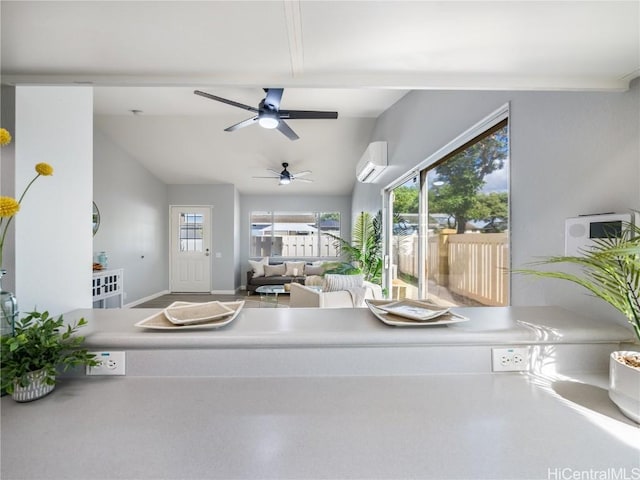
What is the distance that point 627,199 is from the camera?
3.36 feet

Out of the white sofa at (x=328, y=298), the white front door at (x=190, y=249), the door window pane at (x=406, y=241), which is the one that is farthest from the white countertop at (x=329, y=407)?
the white front door at (x=190, y=249)

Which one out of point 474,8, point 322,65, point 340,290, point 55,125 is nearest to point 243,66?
point 322,65

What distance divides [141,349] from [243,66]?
0.99m

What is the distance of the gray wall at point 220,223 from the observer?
22.1 ft

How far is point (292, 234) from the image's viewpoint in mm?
7402

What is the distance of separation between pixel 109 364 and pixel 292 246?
6.44 meters

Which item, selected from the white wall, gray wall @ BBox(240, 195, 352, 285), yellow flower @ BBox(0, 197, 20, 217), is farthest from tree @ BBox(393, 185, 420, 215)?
yellow flower @ BBox(0, 197, 20, 217)

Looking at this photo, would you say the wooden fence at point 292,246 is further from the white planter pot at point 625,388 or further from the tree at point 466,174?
the white planter pot at point 625,388

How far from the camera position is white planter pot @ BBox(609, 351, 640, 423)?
74cm

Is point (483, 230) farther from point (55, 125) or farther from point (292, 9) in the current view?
point (55, 125)

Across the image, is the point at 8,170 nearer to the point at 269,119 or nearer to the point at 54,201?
the point at 54,201

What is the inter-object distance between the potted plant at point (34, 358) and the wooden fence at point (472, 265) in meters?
1.85

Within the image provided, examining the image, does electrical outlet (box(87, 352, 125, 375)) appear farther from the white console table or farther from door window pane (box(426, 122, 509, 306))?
the white console table

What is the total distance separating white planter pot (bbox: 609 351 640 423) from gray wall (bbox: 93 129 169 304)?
5.59 meters
